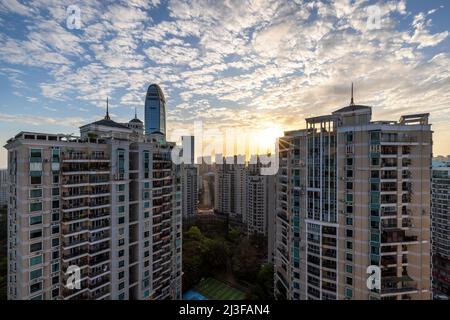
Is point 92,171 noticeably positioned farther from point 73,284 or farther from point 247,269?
point 247,269

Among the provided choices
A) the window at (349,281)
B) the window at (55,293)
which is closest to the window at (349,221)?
the window at (349,281)

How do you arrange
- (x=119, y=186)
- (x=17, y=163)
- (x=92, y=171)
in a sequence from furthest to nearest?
(x=119, y=186)
(x=92, y=171)
(x=17, y=163)

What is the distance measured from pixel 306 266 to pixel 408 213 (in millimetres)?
5306

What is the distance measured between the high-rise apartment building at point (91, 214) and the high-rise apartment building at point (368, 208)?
28.5 feet

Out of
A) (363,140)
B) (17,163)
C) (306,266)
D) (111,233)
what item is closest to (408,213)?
(363,140)

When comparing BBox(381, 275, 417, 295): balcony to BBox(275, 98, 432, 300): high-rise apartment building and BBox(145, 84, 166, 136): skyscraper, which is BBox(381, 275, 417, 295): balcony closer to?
BBox(275, 98, 432, 300): high-rise apartment building

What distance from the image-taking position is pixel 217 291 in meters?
18.0

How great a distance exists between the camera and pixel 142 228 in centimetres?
1166

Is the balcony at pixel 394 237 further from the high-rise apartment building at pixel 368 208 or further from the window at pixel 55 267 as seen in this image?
the window at pixel 55 267

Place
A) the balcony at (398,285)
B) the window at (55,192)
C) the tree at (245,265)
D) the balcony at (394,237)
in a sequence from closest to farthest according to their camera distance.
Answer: the window at (55,192), the balcony at (398,285), the balcony at (394,237), the tree at (245,265)

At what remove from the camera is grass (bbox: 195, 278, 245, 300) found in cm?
1705

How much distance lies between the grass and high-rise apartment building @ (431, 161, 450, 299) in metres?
18.6

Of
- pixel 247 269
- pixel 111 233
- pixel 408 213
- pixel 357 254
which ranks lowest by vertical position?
pixel 247 269

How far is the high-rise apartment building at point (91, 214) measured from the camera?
852cm
